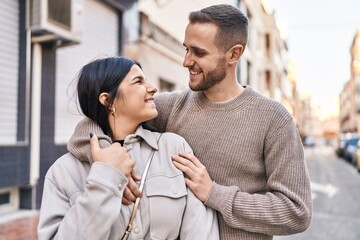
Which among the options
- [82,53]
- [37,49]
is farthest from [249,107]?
[82,53]

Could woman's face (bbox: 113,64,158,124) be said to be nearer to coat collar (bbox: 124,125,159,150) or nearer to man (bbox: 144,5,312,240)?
coat collar (bbox: 124,125,159,150)

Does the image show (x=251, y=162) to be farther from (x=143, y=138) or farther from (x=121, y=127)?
(x=121, y=127)

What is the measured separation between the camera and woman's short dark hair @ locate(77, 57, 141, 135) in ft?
5.95

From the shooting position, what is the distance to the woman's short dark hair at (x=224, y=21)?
1828mm

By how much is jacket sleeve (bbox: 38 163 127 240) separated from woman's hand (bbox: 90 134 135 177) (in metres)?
0.03

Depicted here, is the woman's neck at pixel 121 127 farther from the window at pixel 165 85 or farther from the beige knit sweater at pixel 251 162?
the window at pixel 165 85

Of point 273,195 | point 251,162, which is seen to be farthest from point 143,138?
point 273,195

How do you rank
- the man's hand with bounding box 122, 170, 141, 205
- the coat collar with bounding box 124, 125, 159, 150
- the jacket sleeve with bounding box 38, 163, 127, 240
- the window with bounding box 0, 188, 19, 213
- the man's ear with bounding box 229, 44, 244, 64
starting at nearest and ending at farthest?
the jacket sleeve with bounding box 38, 163, 127, 240 → the man's hand with bounding box 122, 170, 141, 205 → the coat collar with bounding box 124, 125, 159, 150 → the man's ear with bounding box 229, 44, 244, 64 → the window with bounding box 0, 188, 19, 213

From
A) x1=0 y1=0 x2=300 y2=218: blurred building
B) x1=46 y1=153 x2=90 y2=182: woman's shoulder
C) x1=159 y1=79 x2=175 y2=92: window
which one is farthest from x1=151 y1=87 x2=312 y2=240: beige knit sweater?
x1=159 y1=79 x2=175 y2=92: window

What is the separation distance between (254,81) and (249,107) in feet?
88.1

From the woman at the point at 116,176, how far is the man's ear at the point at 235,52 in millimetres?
392

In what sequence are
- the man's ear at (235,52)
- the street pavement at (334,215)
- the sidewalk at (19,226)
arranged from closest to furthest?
the man's ear at (235,52)
the sidewalk at (19,226)
the street pavement at (334,215)

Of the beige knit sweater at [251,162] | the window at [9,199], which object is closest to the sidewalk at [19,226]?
the window at [9,199]

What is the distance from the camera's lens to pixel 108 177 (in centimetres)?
155
